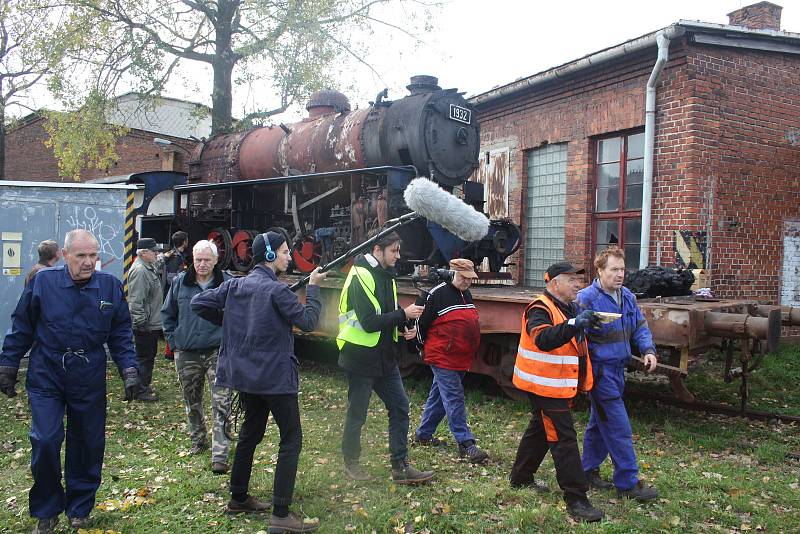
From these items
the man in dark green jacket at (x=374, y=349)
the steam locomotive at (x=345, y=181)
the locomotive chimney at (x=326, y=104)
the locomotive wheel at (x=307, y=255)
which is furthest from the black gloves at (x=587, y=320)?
the locomotive chimney at (x=326, y=104)

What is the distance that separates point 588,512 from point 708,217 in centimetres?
612

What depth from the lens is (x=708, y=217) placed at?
8.77 meters

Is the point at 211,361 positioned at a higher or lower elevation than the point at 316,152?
lower

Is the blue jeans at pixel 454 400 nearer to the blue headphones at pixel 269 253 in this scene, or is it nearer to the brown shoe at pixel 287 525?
the brown shoe at pixel 287 525

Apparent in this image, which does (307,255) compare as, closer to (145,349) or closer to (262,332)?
(145,349)

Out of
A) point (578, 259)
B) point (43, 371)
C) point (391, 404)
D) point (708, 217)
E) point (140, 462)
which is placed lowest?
point (140, 462)

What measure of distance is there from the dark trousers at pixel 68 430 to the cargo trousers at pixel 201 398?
1.00 m

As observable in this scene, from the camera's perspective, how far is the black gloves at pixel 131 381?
3.97m

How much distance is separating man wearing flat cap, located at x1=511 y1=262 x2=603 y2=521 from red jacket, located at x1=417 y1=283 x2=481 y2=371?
997 millimetres

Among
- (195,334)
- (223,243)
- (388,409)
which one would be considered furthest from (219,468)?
(223,243)

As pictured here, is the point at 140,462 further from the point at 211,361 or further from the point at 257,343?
the point at 257,343

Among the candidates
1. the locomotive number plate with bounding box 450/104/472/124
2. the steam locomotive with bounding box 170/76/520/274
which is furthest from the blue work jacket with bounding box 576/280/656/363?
the locomotive number plate with bounding box 450/104/472/124

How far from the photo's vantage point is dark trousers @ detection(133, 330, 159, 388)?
7.24 metres

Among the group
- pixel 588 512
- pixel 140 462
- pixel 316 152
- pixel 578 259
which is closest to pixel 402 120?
pixel 316 152
